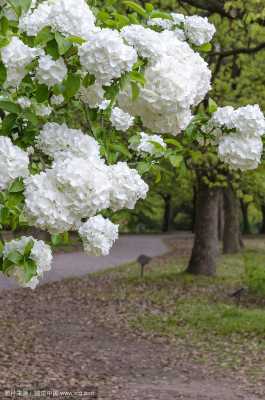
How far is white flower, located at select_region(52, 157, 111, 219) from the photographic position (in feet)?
8.11

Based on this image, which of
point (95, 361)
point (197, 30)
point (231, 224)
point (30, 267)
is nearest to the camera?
point (30, 267)

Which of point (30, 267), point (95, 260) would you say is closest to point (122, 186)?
point (30, 267)

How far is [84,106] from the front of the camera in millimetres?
3277

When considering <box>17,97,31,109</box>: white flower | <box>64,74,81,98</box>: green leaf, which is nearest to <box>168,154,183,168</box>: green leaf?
<box>17,97,31,109</box>: white flower

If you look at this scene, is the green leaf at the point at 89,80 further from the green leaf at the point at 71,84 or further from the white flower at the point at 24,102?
the white flower at the point at 24,102

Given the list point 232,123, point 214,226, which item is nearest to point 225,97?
point 214,226

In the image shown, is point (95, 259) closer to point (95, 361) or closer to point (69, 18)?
point (95, 361)

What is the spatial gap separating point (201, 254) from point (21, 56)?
1566 centimetres

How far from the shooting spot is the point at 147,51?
270cm

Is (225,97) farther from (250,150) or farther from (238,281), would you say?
(250,150)

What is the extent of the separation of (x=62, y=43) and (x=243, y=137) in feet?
3.76

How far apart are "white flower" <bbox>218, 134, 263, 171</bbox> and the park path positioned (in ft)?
46.8

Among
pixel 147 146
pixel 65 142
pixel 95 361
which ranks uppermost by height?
pixel 147 146

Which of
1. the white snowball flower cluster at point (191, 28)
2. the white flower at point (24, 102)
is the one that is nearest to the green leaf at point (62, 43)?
the white flower at point (24, 102)
